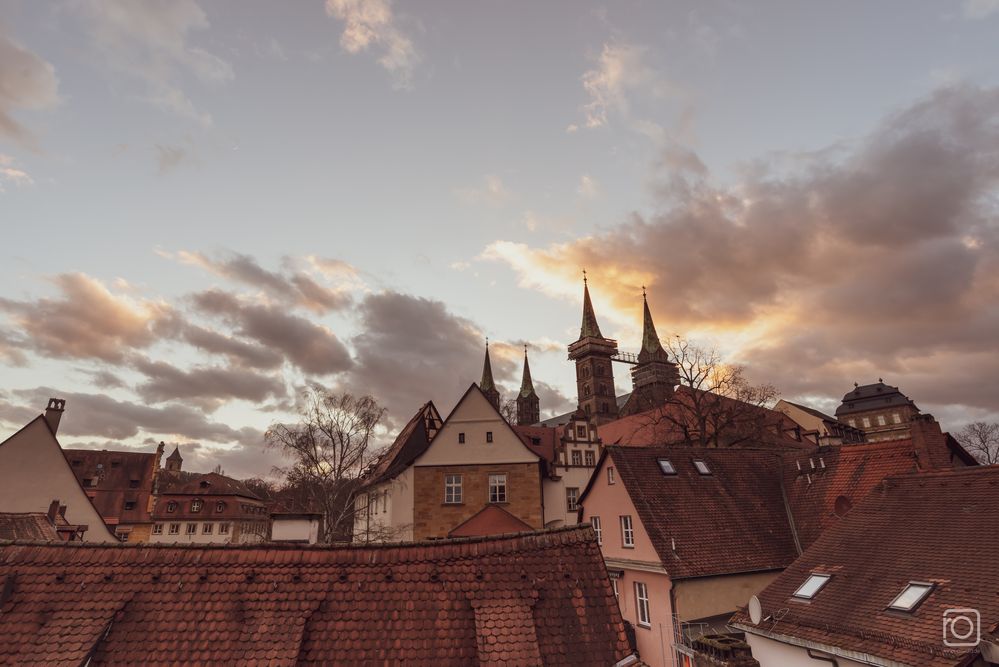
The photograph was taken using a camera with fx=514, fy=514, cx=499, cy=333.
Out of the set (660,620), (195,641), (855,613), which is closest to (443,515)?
(660,620)

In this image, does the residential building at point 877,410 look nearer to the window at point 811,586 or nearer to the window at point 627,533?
the window at point 627,533

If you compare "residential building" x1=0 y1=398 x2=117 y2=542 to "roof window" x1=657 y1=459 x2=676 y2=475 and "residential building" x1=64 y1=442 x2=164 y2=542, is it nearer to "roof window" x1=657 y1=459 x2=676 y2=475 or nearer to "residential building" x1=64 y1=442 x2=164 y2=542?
"residential building" x1=64 y1=442 x2=164 y2=542

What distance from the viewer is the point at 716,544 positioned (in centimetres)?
2089

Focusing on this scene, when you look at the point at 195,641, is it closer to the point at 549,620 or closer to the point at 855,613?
the point at 549,620

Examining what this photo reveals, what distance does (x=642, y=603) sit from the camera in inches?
834

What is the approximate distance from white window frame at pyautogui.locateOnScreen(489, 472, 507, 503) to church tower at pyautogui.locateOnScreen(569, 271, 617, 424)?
70711mm

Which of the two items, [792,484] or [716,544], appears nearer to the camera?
[716,544]

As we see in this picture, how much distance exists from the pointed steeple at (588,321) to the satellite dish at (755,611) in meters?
97.1

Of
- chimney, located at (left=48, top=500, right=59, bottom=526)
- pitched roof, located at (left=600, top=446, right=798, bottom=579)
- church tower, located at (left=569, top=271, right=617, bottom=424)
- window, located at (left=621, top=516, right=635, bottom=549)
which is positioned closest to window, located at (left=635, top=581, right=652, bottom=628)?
window, located at (left=621, top=516, right=635, bottom=549)

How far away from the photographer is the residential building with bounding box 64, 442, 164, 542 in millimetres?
49438

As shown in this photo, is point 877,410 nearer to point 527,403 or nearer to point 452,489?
point 527,403

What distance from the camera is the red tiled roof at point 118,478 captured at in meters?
49.7

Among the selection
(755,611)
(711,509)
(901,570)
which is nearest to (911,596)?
(901,570)

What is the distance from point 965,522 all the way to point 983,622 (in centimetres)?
406
